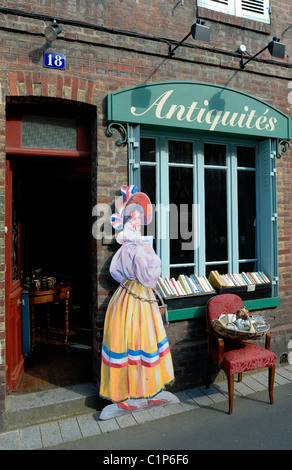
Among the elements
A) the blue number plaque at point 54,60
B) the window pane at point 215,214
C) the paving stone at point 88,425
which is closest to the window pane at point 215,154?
the window pane at point 215,214

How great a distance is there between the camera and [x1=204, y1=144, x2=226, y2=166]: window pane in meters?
4.64

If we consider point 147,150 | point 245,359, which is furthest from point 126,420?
point 147,150

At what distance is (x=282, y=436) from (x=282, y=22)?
5.46 meters

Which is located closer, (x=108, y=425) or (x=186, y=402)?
(x=108, y=425)

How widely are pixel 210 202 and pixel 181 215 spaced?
1.70 ft

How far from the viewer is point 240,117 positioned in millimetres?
4496

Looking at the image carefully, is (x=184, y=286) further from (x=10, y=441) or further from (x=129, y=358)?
(x=10, y=441)

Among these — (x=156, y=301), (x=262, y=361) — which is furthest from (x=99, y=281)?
(x=262, y=361)

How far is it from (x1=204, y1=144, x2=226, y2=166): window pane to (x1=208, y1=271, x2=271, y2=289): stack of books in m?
1.56

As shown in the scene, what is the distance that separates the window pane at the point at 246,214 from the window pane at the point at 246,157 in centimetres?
12

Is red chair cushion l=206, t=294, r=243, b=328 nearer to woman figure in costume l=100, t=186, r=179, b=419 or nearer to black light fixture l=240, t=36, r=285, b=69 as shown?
woman figure in costume l=100, t=186, r=179, b=419

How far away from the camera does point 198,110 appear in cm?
424
